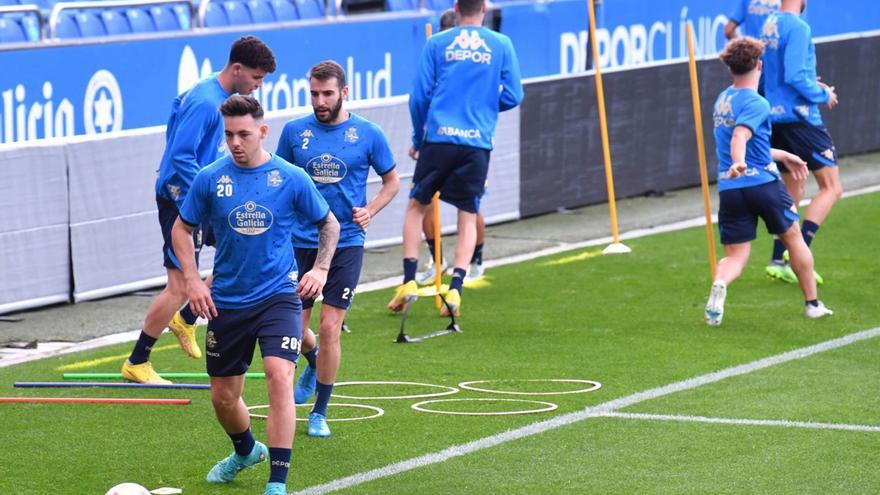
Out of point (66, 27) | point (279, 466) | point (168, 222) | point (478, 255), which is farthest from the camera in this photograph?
point (66, 27)

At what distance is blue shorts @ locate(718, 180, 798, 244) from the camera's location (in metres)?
11.0

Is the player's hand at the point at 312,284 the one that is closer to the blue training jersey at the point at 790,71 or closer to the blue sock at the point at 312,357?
the blue sock at the point at 312,357

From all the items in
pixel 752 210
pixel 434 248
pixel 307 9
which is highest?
pixel 307 9

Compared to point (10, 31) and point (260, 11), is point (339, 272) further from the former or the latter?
point (260, 11)

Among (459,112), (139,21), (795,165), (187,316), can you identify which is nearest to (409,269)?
(459,112)

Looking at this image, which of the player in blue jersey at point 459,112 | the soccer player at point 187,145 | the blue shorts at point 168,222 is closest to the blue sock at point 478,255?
the player in blue jersey at point 459,112

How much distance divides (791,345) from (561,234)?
5432 millimetres

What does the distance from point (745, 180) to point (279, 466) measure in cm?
523

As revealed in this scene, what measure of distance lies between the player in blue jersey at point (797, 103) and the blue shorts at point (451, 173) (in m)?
2.70

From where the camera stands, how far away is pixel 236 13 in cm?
1666

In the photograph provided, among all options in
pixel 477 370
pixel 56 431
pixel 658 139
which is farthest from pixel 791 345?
pixel 658 139

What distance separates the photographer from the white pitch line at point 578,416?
740 cm

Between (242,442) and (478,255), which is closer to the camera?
(242,442)

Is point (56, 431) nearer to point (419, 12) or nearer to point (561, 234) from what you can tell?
point (561, 234)
